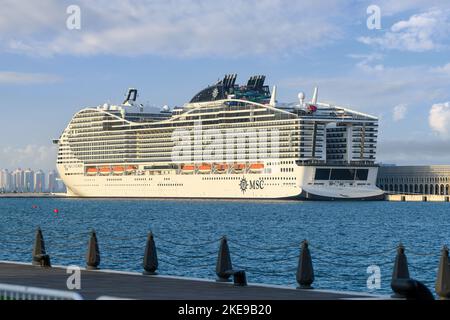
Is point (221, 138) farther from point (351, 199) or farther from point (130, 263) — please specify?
point (130, 263)

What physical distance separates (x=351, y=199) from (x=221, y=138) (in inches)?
1037

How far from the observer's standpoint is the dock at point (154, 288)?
1841 cm

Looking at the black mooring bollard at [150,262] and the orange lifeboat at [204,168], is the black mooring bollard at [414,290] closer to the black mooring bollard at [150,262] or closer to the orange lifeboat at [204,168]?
the black mooring bollard at [150,262]

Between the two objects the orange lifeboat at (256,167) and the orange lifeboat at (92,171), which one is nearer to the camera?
the orange lifeboat at (256,167)

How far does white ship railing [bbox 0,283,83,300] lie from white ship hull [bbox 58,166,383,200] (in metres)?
134

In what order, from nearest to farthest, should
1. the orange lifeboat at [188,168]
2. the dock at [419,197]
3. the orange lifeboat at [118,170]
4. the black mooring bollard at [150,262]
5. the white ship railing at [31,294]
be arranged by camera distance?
the white ship railing at [31,294] → the black mooring bollard at [150,262] → the orange lifeboat at [188,168] → the dock at [419,197] → the orange lifeboat at [118,170]

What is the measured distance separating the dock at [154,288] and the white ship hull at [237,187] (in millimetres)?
126688

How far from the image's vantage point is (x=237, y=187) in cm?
15788

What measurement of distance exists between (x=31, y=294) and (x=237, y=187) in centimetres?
14397

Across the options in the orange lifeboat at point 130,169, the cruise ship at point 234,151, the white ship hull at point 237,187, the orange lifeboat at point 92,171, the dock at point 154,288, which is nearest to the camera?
the dock at point 154,288

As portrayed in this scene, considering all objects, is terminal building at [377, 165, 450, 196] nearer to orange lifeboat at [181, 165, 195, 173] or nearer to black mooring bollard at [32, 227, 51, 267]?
orange lifeboat at [181, 165, 195, 173]

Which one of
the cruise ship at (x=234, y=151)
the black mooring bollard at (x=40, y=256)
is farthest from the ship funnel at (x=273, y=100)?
the black mooring bollard at (x=40, y=256)

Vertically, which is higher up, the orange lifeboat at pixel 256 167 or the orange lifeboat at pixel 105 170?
the orange lifeboat at pixel 256 167
